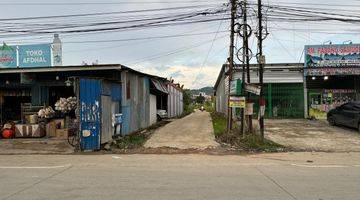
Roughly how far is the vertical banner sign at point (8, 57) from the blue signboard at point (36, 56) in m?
0.78

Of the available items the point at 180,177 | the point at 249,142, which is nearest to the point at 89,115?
the point at 249,142

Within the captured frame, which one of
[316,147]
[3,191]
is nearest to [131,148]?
[316,147]

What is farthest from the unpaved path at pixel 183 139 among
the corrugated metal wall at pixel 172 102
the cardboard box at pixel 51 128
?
the corrugated metal wall at pixel 172 102

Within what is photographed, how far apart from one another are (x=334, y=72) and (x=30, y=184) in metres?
26.0

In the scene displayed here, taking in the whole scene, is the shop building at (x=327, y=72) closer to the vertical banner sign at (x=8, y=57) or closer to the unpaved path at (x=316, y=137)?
the unpaved path at (x=316, y=137)

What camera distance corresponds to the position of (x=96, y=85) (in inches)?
672

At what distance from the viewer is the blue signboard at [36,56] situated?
24.4m

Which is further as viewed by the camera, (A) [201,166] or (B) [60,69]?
(B) [60,69]

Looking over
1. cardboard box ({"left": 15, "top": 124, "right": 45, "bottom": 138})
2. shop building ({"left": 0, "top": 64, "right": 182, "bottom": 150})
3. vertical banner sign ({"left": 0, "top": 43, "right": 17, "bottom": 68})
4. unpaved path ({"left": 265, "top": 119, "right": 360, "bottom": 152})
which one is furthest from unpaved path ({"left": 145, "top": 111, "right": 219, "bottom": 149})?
vertical banner sign ({"left": 0, "top": 43, "right": 17, "bottom": 68})

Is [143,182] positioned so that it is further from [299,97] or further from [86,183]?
[299,97]

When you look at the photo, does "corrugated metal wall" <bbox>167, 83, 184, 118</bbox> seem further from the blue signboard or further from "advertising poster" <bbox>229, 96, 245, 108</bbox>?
"advertising poster" <bbox>229, 96, 245, 108</bbox>

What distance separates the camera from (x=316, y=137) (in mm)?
20781

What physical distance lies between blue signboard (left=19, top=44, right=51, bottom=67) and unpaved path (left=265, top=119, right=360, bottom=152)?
1234 centimetres

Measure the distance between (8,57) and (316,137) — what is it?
1709cm
